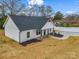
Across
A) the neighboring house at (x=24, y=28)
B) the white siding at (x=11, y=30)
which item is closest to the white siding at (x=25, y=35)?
the neighboring house at (x=24, y=28)

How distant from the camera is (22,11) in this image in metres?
51.5

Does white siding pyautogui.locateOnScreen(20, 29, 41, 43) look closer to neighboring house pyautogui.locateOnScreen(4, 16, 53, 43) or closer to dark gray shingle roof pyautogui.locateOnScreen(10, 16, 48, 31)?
neighboring house pyautogui.locateOnScreen(4, 16, 53, 43)

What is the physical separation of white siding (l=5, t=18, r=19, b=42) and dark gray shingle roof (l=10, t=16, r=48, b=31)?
744 mm

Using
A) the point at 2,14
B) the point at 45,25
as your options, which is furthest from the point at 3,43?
the point at 2,14

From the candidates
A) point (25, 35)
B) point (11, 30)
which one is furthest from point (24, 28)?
point (11, 30)

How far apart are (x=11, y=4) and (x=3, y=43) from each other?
2534 cm

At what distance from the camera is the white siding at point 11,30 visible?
25.8m

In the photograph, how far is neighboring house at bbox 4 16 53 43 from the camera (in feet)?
84.8

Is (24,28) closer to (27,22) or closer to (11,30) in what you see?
(11,30)

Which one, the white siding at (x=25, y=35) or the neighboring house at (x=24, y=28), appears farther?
the neighboring house at (x=24, y=28)

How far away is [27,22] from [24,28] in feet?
11.4

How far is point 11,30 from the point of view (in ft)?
88.2

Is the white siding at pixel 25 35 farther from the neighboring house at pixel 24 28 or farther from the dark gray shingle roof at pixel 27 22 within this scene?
the dark gray shingle roof at pixel 27 22

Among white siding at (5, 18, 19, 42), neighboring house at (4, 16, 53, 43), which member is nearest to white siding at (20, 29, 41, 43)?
neighboring house at (4, 16, 53, 43)
